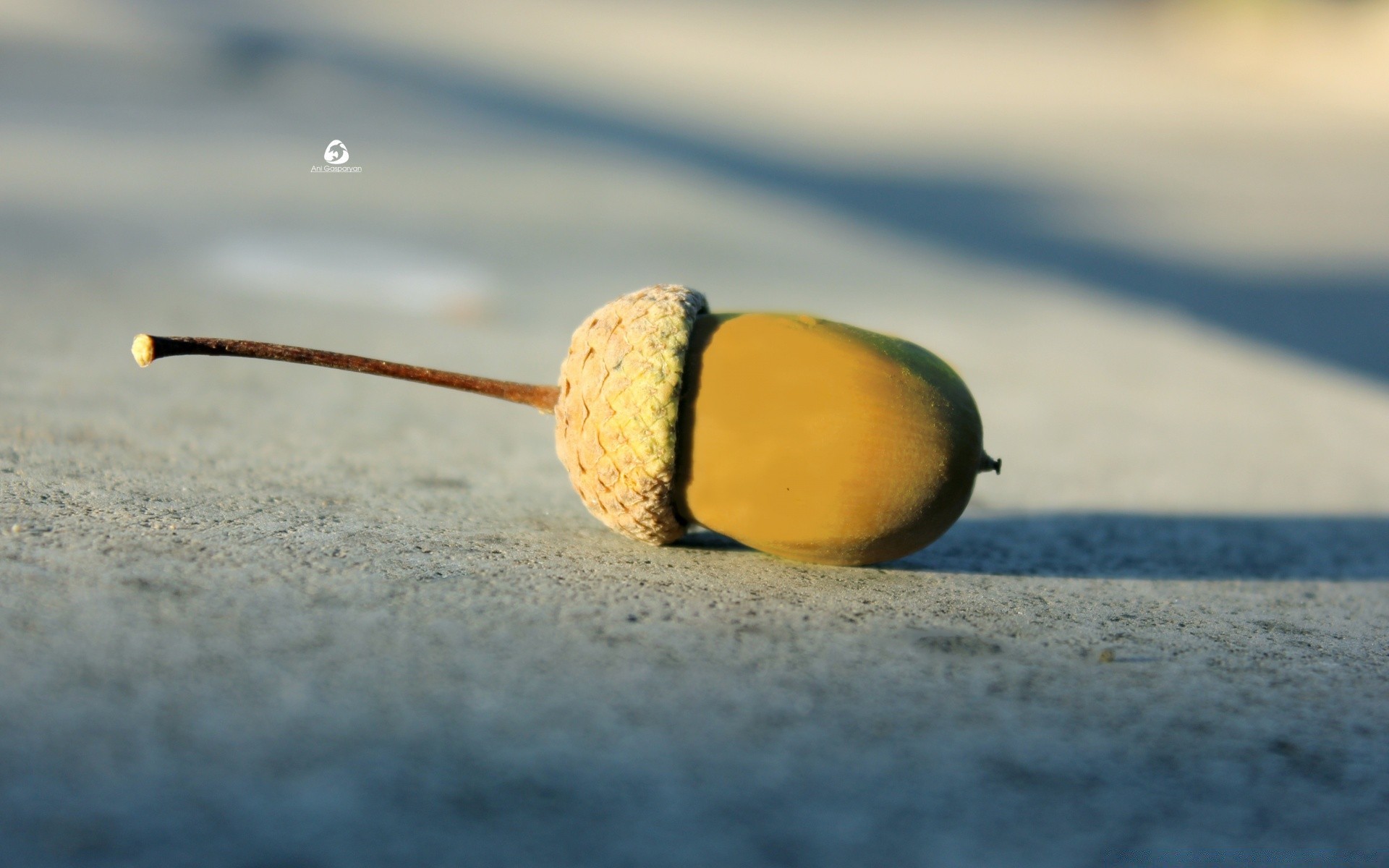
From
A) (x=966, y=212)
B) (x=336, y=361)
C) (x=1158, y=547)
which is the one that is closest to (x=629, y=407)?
(x=336, y=361)

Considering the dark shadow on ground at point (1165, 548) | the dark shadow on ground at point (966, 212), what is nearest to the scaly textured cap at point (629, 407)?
the dark shadow on ground at point (1165, 548)

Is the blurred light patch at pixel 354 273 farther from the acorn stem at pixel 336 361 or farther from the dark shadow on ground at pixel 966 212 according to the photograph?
the dark shadow on ground at pixel 966 212

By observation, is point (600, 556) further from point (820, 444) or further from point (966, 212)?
point (966, 212)

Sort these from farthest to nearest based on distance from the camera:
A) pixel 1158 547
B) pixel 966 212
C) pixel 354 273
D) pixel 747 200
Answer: pixel 966 212, pixel 747 200, pixel 354 273, pixel 1158 547

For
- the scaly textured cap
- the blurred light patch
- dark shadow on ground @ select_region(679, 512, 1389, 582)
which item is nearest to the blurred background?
the blurred light patch

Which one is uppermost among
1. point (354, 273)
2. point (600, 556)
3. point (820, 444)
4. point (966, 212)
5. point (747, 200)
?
point (966, 212)

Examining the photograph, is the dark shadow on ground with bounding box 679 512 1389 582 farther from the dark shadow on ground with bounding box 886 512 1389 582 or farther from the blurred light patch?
the blurred light patch
